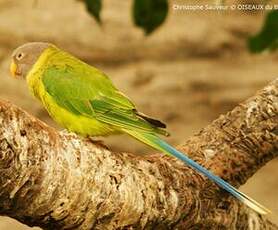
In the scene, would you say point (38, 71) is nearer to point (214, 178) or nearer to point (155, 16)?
point (155, 16)

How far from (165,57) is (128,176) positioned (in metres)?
3.32

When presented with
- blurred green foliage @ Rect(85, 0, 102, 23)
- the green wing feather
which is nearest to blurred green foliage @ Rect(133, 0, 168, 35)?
blurred green foliage @ Rect(85, 0, 102, 23)

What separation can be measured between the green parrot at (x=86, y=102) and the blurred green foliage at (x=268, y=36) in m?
0.42

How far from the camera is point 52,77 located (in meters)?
2.95

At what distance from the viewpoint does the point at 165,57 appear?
5.64 m

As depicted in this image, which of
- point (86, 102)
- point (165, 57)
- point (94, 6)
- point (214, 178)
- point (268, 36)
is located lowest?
point (214, 178)

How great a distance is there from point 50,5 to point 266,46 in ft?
9.97

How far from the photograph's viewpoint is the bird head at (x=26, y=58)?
3109 mm

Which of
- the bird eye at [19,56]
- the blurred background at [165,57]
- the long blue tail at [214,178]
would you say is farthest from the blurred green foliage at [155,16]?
the blurred background at [165,57]

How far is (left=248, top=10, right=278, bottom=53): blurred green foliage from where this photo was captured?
251cm

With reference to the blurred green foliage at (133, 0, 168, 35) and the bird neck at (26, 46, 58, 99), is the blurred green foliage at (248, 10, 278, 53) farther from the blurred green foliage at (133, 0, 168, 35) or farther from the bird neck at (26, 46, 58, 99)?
the bird neck at (26, 46, 58, 99)

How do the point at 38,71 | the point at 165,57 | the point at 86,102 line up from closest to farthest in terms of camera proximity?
the point at 86,102, the point at 38,71, the point at 165,57

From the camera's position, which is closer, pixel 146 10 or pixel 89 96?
pixel 146 10

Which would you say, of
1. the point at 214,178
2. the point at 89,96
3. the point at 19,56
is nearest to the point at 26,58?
the point at 19,56
